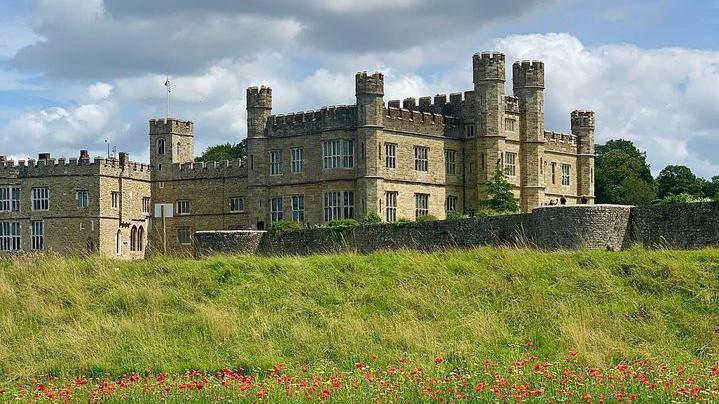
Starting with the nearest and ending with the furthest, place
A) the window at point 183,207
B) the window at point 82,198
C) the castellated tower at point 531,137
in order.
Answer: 1. the castellated tower at point 531,137
2. the window at point 82,198
3. the window at point 183,207

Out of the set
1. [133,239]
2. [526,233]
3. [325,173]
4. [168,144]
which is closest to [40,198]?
[133,239]

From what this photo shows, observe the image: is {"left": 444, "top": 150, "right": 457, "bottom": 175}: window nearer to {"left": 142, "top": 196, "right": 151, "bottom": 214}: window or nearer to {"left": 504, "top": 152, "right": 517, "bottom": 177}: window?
{"left": 504, "top": 152, "right": 517, "bottom": 177}: window

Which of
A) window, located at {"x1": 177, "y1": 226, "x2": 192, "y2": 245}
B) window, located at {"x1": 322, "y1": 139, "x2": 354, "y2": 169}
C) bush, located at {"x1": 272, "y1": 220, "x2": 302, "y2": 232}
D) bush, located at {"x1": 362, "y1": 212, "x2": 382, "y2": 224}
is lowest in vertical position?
window, located at {"x1": 177, "y1": 226, "x2": 192, "y2": 245}

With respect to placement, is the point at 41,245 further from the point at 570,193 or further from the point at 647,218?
the point at 647,218

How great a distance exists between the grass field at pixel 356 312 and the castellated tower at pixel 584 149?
3501cm

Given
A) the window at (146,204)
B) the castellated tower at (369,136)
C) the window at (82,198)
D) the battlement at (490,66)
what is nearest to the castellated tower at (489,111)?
the battlement at (490,66)

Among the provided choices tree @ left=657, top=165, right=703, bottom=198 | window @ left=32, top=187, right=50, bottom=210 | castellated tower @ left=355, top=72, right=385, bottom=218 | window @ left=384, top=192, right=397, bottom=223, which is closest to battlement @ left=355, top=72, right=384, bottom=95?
castellated tower @ left=355, top=72, right=385, bottom=218

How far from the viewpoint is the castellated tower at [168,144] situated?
208 feet

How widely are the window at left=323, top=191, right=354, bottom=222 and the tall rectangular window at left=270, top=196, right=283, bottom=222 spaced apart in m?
3.11

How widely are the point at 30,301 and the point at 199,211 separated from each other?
1469 inches

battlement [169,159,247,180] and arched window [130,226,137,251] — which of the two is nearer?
battlement [169,159,247,180]

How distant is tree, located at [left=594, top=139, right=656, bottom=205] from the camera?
2842 inches

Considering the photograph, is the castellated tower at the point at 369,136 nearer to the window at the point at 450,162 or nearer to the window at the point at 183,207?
the window at the point at 450,162

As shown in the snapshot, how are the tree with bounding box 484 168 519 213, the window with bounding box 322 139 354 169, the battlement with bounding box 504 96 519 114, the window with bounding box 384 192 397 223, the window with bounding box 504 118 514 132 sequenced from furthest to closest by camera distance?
the battlement with bounding box 504 96 519 114 < the window with bounding box 504 118 514 132 < the window with bounding box 322 139 354 169 < the window with bounding box 384 192 397 223 < the tree with bounding box 484 168 519 213
